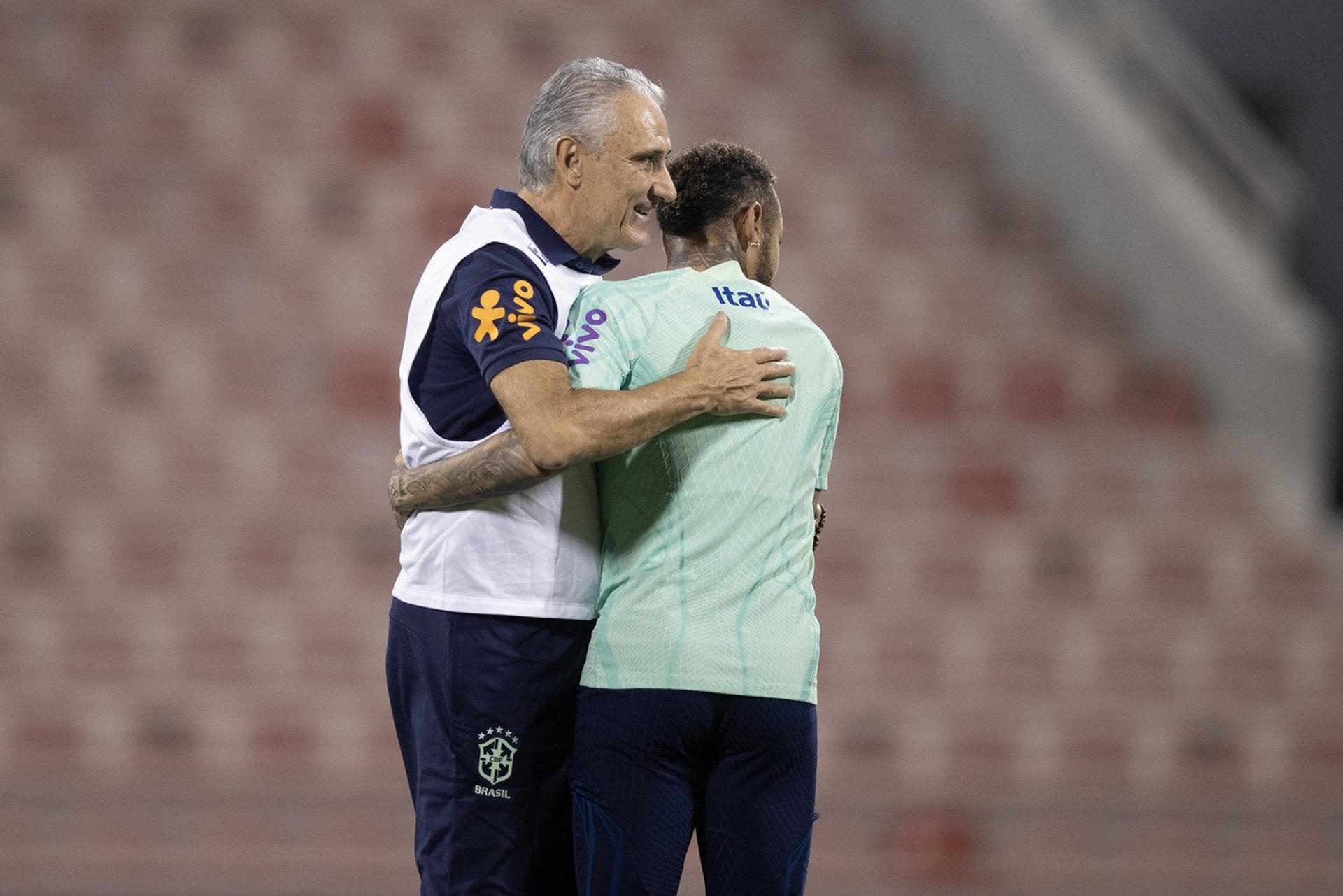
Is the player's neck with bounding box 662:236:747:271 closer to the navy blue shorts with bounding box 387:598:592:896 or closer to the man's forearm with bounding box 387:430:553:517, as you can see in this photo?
the man's forearm with bounding box 387:430:553:517

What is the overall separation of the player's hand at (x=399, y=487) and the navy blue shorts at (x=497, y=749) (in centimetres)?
16

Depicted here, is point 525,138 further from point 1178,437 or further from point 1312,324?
point 1312,324

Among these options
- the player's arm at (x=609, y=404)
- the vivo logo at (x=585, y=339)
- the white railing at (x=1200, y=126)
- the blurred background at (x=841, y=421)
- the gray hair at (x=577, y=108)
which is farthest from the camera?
the white railing at (x=1200, y=126)

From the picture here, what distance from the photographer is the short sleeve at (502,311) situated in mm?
2008

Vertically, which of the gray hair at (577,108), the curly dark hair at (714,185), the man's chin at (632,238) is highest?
the gray hair at (577,108)

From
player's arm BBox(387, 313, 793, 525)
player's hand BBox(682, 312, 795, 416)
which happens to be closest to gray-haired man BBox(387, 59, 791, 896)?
player's arm BBox(387, 313, 793, 525)

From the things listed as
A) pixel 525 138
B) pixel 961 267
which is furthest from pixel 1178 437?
pixel 525 138

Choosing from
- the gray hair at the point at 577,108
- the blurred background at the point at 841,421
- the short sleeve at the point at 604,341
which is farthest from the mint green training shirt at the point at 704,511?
the blurred background at the point at 841,421

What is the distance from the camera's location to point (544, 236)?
7.30 feet

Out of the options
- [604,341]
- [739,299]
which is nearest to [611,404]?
[604,341]

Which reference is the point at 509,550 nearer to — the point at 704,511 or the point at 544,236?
the point at 704,511

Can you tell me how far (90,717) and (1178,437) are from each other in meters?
4.22

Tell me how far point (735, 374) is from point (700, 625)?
0.31 metres

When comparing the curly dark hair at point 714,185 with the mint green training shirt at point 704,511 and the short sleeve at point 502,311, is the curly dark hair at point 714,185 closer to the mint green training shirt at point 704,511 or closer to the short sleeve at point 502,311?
the mint green training shirt at point 704,511
